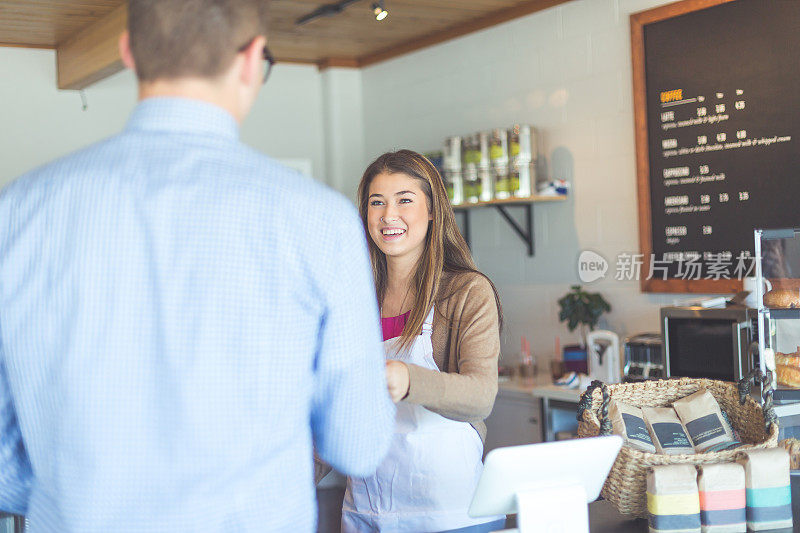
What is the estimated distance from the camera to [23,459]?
1128 millimetres

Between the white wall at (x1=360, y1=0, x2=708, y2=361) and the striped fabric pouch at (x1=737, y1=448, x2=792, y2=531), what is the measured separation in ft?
7.64

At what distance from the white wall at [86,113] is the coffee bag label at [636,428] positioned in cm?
415

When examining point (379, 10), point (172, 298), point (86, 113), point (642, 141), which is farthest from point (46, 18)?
point (172, 298)

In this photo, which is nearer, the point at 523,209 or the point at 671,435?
the point at 671,435

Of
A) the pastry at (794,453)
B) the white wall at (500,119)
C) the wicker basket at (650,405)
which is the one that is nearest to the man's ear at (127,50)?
the wicker basket at (650,405)

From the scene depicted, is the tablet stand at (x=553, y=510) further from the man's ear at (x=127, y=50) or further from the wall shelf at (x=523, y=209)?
the wall shelf at (x=523, y=209)

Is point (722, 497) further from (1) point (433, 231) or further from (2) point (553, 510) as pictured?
(1) point (433, 231)

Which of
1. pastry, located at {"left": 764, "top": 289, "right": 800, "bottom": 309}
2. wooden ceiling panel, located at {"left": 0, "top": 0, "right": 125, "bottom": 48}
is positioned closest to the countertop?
pastry, located at {"left": 764, "top": 289, "right": 800, "bottom": 309}

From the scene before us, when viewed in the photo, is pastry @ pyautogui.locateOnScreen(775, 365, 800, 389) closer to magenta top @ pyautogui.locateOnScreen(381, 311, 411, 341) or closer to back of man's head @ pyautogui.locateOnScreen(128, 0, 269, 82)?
magenta top @ pyautogui.locateOnScreen(381, 311, 411, 341)

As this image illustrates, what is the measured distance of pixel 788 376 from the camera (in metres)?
2.11

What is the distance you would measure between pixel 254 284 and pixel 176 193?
13cm

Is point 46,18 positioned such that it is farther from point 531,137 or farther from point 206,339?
point 206,339

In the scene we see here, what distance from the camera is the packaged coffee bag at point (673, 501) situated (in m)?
1.54

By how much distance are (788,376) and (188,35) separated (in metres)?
1.71
